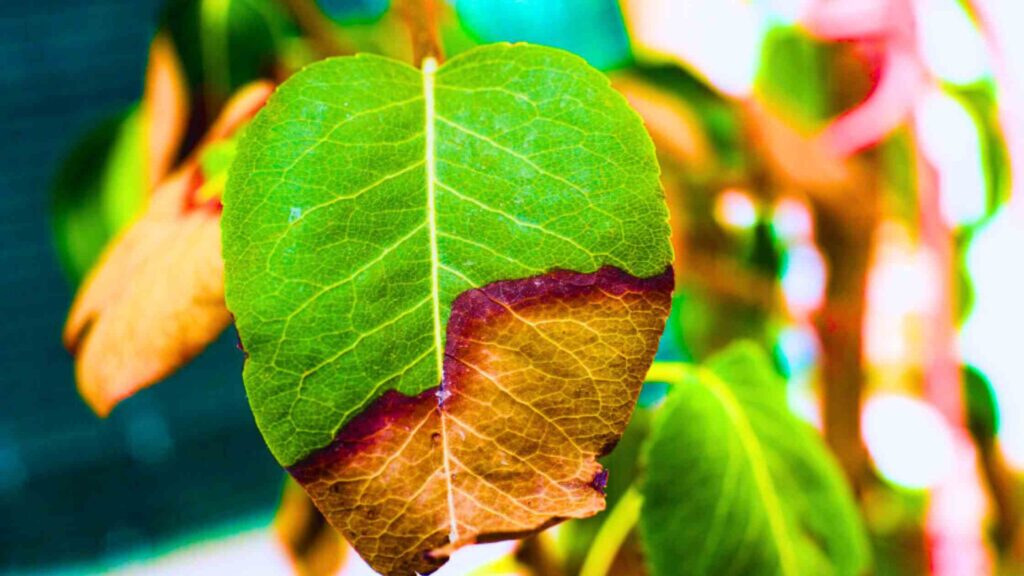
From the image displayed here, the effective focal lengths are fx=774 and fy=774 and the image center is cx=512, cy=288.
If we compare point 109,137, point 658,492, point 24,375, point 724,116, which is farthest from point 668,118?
point 24,375

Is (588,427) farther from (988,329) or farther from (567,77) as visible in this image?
(988,329)

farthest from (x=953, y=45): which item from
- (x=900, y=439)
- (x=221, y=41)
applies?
(x=221, y=41)

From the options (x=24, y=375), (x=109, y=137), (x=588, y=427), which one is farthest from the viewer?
(x=24, y=375)

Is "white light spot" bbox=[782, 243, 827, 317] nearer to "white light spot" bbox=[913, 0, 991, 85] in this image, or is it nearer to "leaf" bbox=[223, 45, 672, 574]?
"white light spot" bbox=[913, 0, 991, 85]

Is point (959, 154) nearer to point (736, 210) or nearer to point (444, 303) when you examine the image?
point (736, 210)

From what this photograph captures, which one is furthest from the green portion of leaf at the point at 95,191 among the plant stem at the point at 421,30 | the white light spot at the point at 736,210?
the white light spot at the point at 736,210

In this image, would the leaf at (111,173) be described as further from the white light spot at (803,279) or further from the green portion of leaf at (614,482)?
the white light spot at (803,279)
